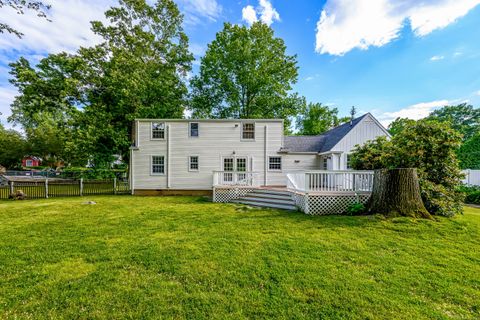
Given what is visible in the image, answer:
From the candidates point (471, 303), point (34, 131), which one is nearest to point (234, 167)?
point (471, 303)

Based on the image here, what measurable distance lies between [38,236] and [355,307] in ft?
23.7

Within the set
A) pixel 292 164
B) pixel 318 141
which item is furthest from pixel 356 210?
pixel 318 141

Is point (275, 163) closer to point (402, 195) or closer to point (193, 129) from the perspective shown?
→ point (193, 129)

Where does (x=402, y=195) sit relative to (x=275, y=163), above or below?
below

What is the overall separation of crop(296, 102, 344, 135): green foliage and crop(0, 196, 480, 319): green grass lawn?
22520mm

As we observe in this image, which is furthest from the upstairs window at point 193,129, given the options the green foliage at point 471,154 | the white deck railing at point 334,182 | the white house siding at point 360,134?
→ the green foliage at point 471,154

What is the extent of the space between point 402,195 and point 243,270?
5.98 metres

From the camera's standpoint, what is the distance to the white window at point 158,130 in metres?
13.1

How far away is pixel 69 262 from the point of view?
367 cm

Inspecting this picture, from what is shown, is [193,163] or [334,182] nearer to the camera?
[334,182]

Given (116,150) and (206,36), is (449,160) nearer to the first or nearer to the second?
(116,150)

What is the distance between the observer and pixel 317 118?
27.6 metres

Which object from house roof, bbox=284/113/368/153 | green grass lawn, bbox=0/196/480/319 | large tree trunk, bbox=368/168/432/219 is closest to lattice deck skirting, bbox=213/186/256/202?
green grass lawn, bbox=0/196/480/319

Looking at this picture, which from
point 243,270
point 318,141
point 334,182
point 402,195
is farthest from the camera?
point 318,141
